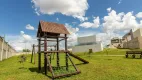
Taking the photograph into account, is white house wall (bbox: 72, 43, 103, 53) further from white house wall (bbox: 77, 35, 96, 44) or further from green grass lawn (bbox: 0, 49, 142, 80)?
green grass lawn (bbox: 0, 49, 142, 80)

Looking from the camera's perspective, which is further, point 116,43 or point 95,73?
point 116,43

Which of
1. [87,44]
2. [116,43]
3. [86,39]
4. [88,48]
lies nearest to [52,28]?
[88,48]

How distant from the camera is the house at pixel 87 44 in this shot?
73.4 metres

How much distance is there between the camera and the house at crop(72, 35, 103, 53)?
73375mm

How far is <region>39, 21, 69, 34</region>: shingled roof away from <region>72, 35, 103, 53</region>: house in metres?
60.1

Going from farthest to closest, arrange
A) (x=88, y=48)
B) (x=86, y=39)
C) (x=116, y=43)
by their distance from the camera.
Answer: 1. (x=116, y=43)
2. (x=86, y=39)
3. (x=88, y=48)

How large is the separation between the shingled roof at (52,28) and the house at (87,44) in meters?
60.1

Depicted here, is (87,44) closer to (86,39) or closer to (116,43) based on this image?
(86,39)

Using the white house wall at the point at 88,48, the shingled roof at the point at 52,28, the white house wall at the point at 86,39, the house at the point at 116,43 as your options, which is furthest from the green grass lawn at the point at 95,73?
the house at the point at 116,43

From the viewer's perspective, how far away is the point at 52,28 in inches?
532

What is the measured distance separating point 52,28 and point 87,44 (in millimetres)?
68977

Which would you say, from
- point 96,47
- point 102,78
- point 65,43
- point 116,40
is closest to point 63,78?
point 102,78

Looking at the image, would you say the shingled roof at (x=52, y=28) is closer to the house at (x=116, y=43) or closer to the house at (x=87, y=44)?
the house at (x=87, y=44)

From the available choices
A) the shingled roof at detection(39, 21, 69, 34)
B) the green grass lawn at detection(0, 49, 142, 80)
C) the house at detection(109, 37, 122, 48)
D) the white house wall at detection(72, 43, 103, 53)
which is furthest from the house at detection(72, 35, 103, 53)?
the shingled roof at detection(39, 21, 69, 34)
